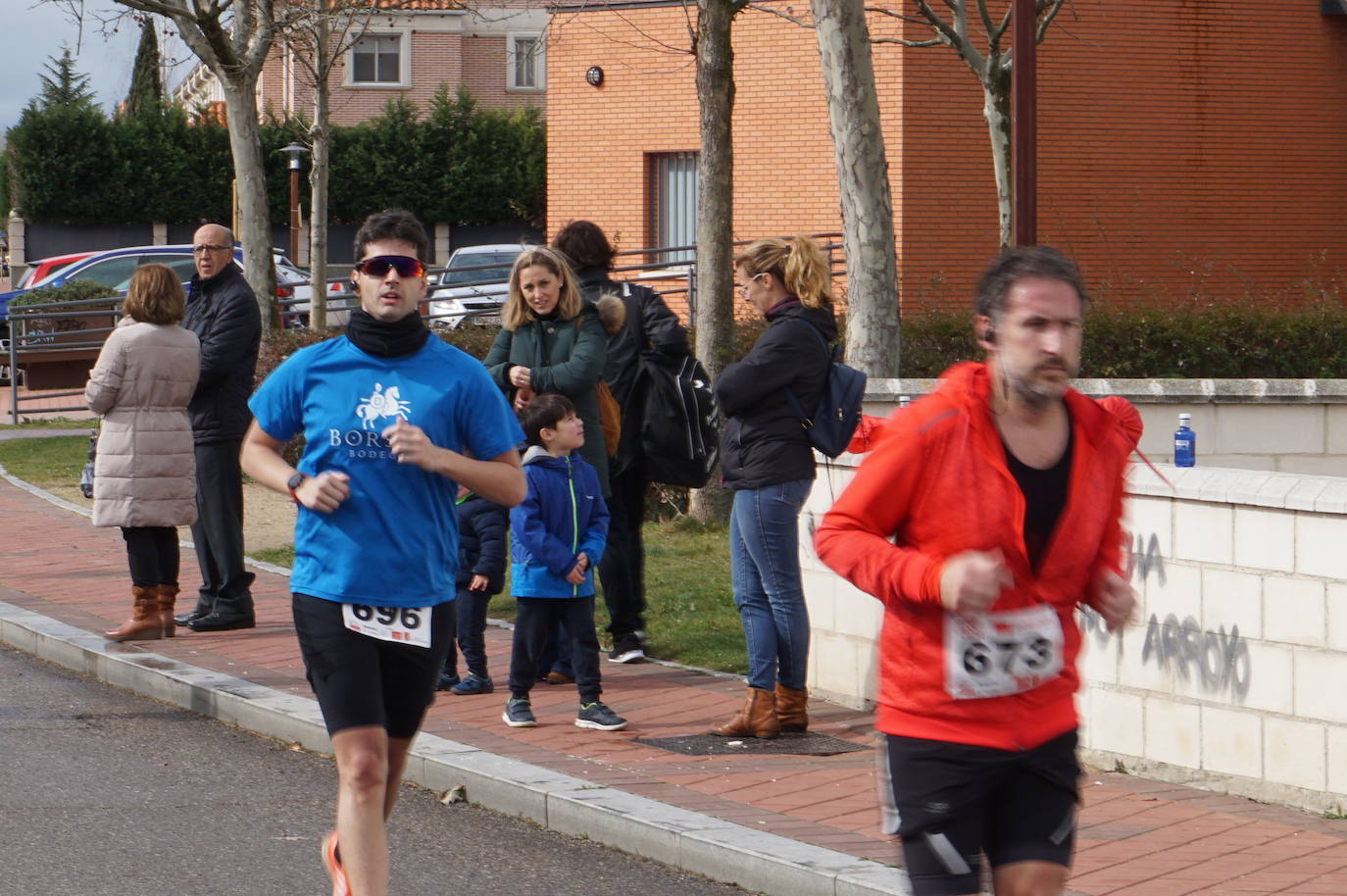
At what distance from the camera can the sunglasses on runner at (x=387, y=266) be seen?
4.74m

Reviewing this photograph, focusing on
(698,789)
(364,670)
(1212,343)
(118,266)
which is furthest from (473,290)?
(364,670)

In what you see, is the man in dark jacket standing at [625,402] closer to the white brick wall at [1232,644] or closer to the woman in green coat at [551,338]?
the woman in green coat at [551,338]

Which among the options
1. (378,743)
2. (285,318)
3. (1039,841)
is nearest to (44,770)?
(378,743)

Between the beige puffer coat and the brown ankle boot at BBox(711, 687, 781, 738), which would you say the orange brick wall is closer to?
the beige puffer coat

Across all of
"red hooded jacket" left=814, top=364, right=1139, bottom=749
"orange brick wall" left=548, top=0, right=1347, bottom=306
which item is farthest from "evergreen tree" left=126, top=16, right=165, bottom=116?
"red hooded jacket" left=814, top=364, right=1139, bottom=749

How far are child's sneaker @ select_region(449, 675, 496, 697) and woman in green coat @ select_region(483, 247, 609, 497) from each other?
108cm

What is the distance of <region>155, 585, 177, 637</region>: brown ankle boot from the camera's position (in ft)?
31.4

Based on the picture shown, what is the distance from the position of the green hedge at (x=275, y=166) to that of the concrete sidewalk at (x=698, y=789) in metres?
41.1

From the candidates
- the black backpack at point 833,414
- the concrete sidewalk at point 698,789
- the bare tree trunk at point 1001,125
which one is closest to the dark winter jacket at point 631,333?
the concrete sidewalk at point 698,789

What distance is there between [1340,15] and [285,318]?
16.8m

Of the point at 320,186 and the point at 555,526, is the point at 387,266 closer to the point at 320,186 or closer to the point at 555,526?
the point at 555,526

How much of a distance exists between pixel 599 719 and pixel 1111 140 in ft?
66.4

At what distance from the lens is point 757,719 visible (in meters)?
7.22

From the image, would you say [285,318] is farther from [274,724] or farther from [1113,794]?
[1113,794]
